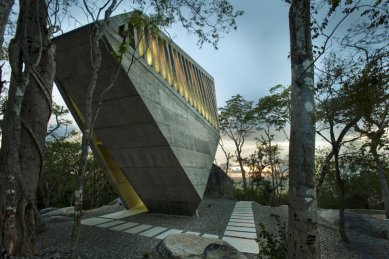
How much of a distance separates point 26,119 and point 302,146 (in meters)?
5.46

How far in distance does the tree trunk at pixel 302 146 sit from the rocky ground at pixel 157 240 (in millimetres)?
3820

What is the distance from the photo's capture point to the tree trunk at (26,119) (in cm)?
418

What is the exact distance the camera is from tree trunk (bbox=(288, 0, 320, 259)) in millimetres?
3355

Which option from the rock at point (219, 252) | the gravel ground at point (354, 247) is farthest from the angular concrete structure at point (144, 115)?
the gravel ground at point (354, 247)

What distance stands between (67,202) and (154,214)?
1937 centimetres

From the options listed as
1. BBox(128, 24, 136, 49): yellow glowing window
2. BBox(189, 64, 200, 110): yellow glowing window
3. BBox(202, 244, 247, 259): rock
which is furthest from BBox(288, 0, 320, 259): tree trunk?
BBox(189, 64, 200, 110): yellow glowing window

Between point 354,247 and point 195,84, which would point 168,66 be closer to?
point 195,84

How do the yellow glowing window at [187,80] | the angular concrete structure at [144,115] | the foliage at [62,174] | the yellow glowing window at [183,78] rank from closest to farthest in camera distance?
the angular concrete structure at [144,115]
the yellow glowing window at [183,78]
the yellow glowing window at [187,80]
the foliage at [62,174]

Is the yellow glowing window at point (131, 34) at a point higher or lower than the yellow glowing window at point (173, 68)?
lower

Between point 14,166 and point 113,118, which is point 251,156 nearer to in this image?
point 113,118

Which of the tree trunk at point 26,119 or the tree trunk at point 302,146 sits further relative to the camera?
the tree trunk at point 26,119

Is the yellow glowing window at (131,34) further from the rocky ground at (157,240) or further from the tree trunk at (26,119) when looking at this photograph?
the rocky ground at (157,240)

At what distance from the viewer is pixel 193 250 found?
541 centimetres

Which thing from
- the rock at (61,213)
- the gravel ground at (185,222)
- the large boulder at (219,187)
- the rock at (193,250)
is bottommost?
the rock at (61,213)
